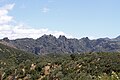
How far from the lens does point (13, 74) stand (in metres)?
86.5

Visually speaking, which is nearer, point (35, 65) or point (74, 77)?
point (74, 77)

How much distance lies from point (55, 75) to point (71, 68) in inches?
217

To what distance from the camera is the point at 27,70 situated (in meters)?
84.1

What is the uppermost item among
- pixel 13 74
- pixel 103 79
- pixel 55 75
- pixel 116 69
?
pixel 103 79

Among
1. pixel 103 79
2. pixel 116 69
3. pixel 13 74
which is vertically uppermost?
pixel 103 79

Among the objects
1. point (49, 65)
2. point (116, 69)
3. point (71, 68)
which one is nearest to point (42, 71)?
point (49, 65)

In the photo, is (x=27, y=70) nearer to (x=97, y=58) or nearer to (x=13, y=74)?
(x=13, y=74)

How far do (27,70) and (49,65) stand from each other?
673cm

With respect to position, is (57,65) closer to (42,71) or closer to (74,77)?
(42,71)

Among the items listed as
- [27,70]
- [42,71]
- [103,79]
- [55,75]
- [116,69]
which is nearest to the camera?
[103,79]

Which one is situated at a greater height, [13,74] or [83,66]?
[83,66]

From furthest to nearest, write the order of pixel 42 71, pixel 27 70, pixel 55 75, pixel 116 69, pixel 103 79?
pixel 27 70 → pixel 42 71 → pixel 55 75 → pixel 116 69 → pixel 103 79

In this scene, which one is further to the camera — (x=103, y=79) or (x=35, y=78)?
(x=35, y=78)

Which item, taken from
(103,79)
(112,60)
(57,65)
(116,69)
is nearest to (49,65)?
(57,65)
